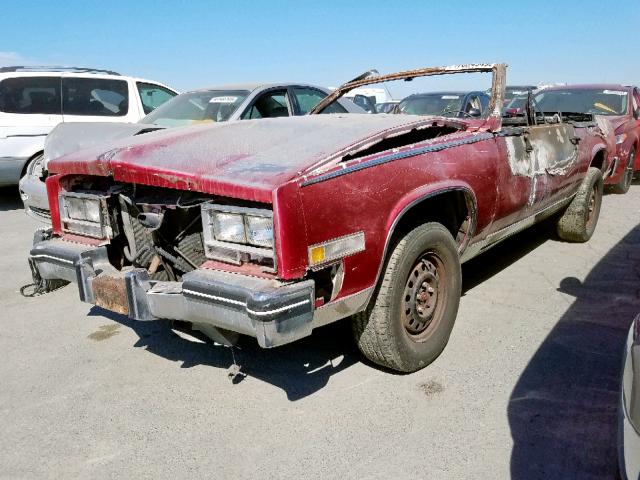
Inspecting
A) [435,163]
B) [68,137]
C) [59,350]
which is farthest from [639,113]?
[59,350]

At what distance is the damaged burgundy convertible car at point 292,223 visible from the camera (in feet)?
7.18

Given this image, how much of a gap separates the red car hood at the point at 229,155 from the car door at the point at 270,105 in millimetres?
2805

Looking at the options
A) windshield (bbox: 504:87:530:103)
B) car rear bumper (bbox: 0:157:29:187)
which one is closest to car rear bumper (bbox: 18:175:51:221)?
car rear bumper (bbox: 0:157:29:187)

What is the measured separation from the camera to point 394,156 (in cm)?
258

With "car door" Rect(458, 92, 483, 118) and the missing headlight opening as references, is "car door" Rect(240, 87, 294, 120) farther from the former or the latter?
the missing headlight opening

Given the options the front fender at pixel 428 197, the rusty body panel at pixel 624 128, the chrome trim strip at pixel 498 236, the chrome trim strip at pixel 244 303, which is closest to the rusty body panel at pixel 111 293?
the chrome trim strip at pixel 244 303

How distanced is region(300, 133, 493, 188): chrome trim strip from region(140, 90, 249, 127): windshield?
128 inches

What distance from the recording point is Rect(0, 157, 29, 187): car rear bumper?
24.1 feet

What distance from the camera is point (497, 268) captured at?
4715mm

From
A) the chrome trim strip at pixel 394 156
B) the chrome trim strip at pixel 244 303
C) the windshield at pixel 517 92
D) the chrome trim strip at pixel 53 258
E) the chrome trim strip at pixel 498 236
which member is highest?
the windshield at pixel 517 92

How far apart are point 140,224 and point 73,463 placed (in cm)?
118

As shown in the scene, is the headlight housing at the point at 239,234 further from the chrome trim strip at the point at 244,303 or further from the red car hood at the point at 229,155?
the chrome trim strip at the point at 244,303

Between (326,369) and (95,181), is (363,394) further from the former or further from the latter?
(95,181)

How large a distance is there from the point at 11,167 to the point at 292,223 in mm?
6745
